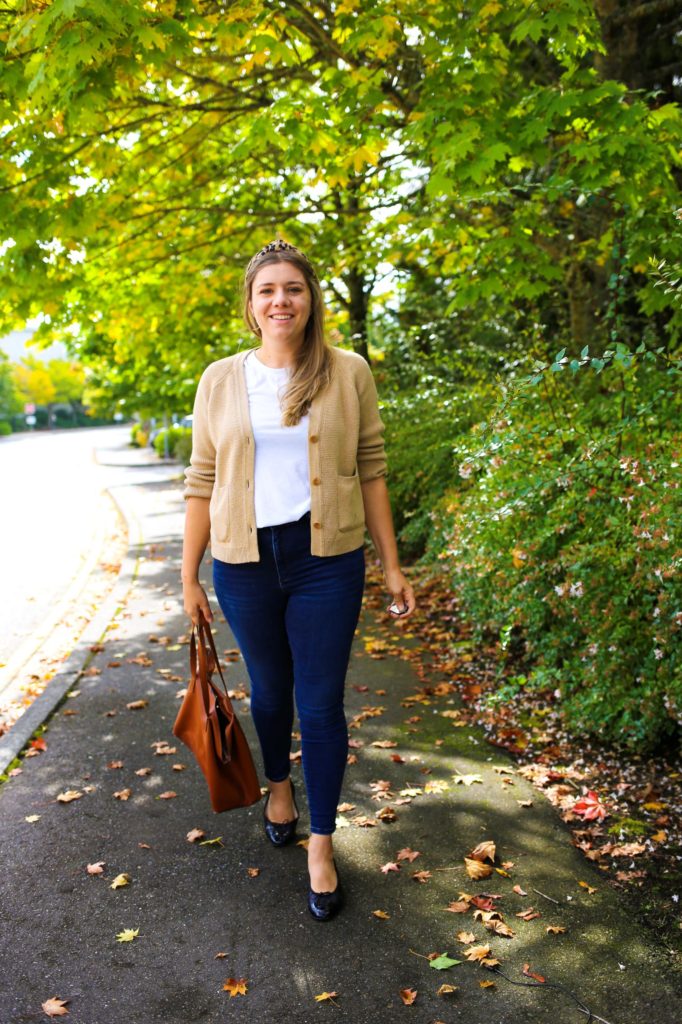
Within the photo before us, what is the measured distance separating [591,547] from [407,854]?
1572mm

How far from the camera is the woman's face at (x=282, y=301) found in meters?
3.00

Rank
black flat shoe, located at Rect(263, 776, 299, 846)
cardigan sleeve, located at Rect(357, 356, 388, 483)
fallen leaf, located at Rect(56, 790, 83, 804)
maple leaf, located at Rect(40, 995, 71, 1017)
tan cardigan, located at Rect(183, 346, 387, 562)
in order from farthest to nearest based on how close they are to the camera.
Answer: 1. fallen leaf, located at Rect(56, 790, 83, 804)
2. black flat shoe, located at Rect(263, 776, 299, 846)
3. cardigan sleeve, located at Rect(357, 356, 388, 483)
4. tan cardigan, located at Rect(183, 346, 387, 562)
5. maple leaf, located at Rect(40, 995, 71, 1017)

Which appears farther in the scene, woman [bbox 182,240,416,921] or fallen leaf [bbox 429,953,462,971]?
woman [bbox 182,240,416,921]

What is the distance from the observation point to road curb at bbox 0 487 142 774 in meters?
4.69

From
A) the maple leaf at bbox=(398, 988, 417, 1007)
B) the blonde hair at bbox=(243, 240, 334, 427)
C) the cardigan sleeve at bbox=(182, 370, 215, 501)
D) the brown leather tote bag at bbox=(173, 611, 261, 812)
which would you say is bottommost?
the maple leaf at bbox=(398, 988, 417, 1007)

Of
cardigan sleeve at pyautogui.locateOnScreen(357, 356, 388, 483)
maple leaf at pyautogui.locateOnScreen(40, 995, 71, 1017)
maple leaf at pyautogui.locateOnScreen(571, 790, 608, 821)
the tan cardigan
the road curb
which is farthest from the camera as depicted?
the road curb

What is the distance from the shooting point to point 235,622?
10.5 ft

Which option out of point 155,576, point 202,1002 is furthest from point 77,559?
point 202,1002

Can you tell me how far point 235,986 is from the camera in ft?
8.77

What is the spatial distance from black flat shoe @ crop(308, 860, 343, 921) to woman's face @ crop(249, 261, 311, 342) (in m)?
1.85

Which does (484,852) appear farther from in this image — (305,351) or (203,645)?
(305,351)

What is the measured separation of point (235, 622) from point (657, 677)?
1816 millimetres

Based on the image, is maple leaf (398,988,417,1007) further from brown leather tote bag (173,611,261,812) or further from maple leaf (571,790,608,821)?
maple leaf (571,790,608,821)

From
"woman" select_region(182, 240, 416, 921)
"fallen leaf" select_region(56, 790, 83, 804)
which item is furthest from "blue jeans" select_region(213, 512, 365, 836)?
"fallen leaf" select_region(56, 790, 83, 804)
